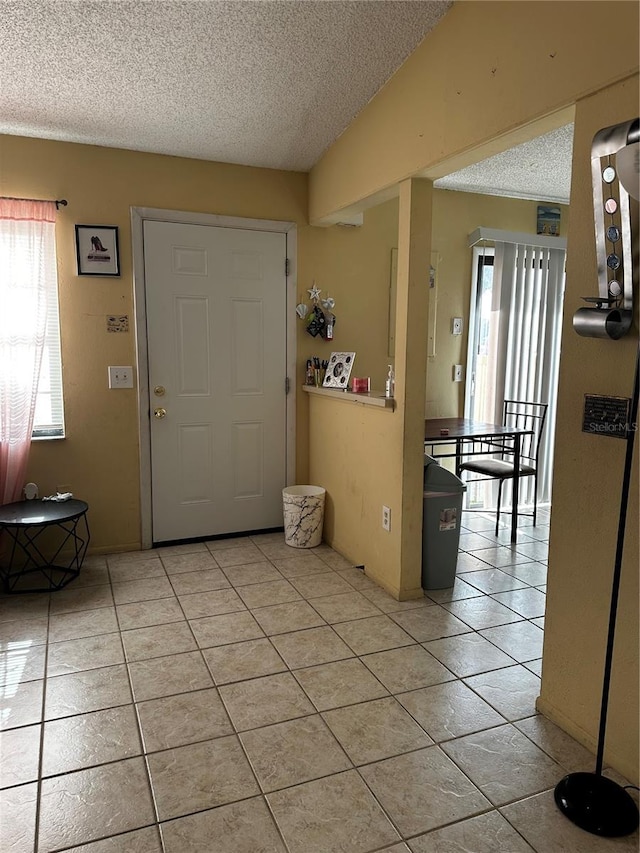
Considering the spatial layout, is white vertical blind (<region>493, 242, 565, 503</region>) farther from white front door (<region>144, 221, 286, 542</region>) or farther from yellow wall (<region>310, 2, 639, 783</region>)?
yellow wall (<region>310, 2, 639, 783</region>)

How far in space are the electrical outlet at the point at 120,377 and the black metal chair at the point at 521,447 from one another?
2.35 metres

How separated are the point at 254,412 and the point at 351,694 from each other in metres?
2.21

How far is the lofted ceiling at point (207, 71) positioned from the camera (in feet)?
7.36

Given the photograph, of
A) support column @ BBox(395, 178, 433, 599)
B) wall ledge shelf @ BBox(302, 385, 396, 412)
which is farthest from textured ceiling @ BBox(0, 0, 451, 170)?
wall ledge shelf @ BBox(302, 385, 396, 412)

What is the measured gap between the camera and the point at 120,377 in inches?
146

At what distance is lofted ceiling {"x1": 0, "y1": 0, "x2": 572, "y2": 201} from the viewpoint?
7.36ft

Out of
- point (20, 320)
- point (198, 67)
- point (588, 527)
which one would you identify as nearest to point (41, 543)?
point (20, 320)

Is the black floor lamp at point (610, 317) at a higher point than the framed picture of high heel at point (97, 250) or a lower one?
lower

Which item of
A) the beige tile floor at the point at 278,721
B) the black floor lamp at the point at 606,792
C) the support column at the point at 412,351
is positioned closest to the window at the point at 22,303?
the beige tile floor at the point at 278,721

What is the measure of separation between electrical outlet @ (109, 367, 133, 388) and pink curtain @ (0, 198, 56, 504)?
0.43 meters

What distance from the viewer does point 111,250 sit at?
360 centimetres

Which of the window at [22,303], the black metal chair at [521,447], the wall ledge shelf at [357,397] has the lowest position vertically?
the black metal chair at [521,447]

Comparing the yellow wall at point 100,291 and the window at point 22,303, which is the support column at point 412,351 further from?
the window at point 22,303

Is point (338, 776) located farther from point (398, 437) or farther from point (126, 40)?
point (126, 40)
